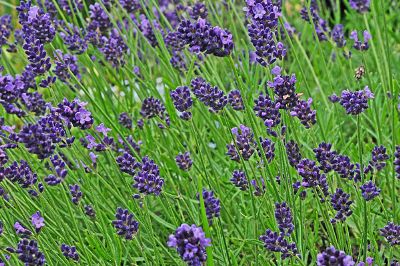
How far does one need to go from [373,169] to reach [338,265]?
939 millimetres

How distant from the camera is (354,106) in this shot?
1.90 meters

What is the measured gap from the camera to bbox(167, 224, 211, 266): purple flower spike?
140 cm

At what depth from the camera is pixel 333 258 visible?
1.35 metres

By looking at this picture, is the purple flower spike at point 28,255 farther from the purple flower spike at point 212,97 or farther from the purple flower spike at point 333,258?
the purple flower spike at point 333,258

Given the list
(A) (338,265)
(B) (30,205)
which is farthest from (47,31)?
(A) (338,265)

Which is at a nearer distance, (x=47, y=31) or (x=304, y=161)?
(x=304, y=161)

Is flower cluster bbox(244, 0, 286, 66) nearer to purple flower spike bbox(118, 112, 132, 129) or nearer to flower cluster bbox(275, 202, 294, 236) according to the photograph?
flower cluster bbox(275, 202, 294, 236)

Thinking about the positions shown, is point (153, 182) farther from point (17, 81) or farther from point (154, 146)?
point (154, 146)

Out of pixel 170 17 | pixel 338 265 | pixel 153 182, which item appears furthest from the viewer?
pixel 170 17

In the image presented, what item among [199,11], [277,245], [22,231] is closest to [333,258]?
[277,245]

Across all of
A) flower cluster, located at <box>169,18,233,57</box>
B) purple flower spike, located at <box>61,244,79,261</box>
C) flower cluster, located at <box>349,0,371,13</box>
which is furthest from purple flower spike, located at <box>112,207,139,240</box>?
flower cluster, located at <box>349,0,371,13</box>

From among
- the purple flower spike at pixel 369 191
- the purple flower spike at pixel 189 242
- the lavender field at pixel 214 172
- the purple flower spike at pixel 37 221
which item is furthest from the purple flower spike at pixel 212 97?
the purple flower spike at pixel 189 242

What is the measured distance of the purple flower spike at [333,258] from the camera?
53.2 inches

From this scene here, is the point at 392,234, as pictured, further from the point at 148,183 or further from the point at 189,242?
the point at 189,242
